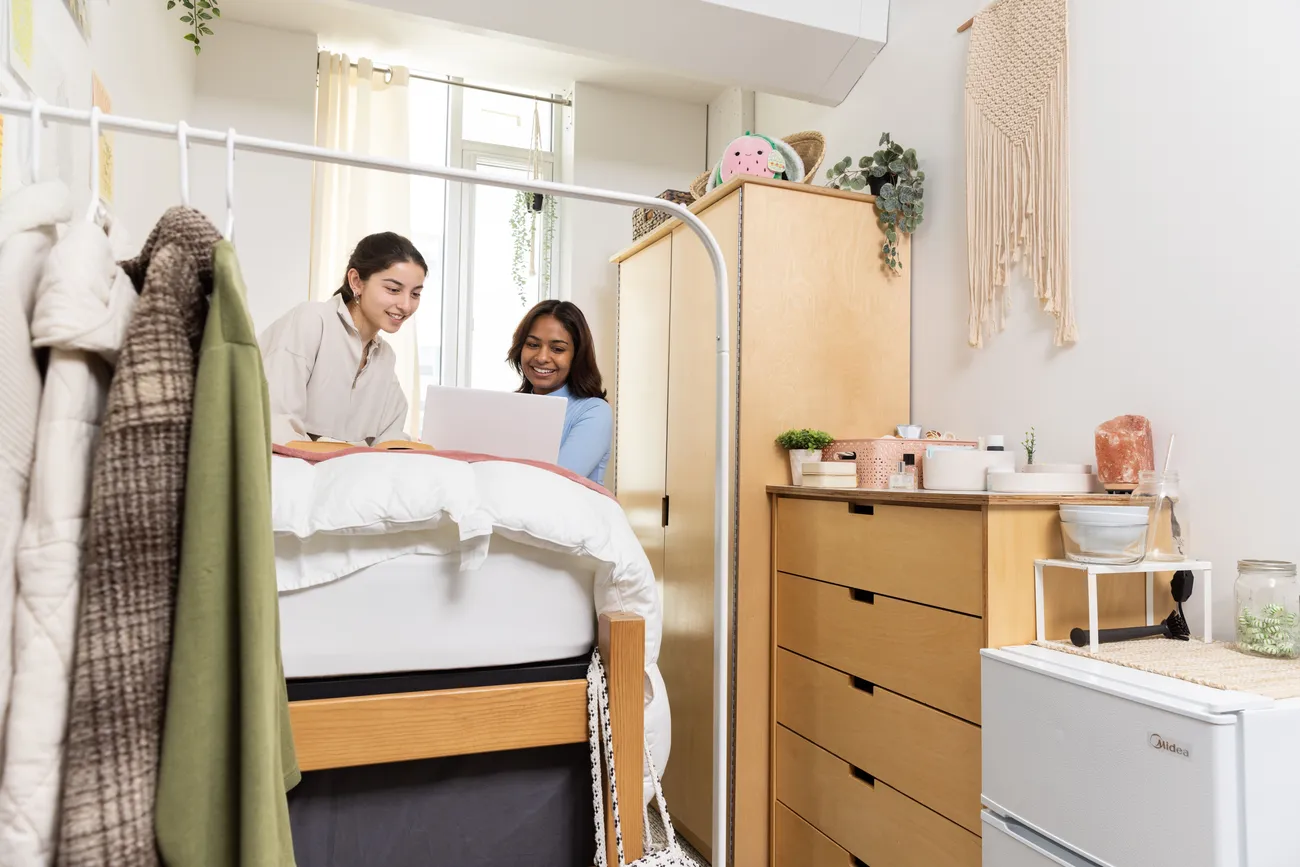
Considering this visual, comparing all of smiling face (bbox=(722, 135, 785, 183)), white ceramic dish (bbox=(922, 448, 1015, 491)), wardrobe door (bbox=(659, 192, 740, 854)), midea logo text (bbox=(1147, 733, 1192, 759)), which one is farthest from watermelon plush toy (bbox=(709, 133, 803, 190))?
midea logo text (bbox=(1147, 733, 1192, 759))

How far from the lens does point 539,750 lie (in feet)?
3.89

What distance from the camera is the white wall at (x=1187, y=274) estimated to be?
4.65 feet

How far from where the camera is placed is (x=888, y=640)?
1691 mm

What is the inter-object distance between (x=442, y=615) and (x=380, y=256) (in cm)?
139

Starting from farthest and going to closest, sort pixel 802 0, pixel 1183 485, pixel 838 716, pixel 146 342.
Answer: pixel 802 0, pixel 838 716, pixel 1183 485, pixel 146 342

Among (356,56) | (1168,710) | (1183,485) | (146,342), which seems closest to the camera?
(146,342)

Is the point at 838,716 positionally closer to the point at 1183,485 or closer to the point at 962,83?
the point at 1183,485

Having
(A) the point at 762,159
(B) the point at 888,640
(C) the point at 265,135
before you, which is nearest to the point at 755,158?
(A) the point at 762,159

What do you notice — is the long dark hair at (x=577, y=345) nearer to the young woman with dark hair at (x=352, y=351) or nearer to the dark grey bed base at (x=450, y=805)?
the young woman with dark hair at (x=352, y=351)

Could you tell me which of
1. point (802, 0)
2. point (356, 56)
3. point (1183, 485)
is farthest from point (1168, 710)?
point (356, 56)

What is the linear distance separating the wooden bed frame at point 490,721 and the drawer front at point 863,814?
2.32ft

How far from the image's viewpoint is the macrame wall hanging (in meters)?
1.85

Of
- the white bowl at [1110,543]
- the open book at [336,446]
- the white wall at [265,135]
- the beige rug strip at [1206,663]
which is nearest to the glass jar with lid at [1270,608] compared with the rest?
the beige rug strip at [1206,663]

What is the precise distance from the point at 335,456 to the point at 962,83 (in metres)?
1.94
